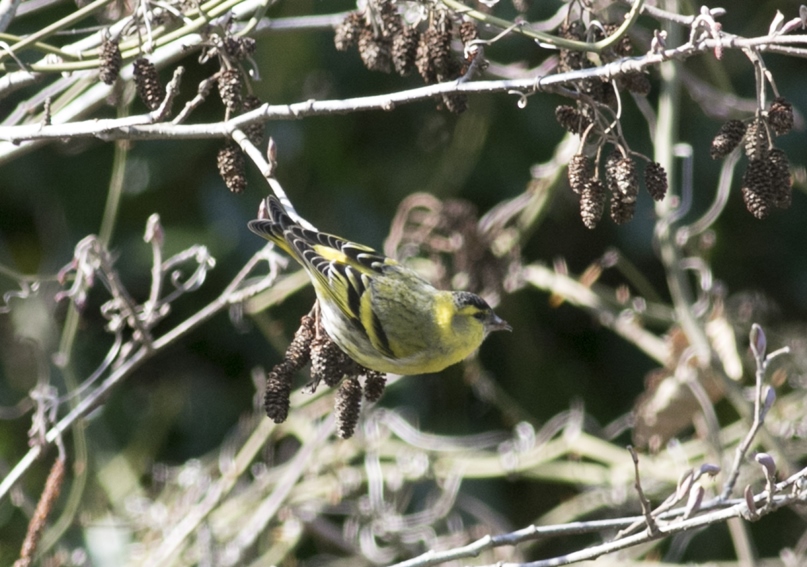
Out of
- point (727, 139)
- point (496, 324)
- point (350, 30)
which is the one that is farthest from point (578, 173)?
point (496, 324)

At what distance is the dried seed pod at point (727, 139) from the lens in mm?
1678

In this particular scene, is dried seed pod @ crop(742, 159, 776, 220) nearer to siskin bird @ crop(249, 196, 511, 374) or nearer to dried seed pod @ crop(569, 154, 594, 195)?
dried seed pod @ crop(569, 154, 594, 195)

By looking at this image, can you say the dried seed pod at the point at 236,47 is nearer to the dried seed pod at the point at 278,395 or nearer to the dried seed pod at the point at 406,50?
the dried seed pod at the point at 406,50

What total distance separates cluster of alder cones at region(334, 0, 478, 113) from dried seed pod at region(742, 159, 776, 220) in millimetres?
509

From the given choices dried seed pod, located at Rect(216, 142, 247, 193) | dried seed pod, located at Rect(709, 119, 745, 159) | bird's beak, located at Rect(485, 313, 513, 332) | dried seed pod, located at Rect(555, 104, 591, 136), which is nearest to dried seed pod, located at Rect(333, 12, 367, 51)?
dried seed pod, located at Rect(216, 142, 247, 193)

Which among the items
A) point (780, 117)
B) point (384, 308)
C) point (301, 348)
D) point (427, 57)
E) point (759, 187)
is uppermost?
point (427, 57)

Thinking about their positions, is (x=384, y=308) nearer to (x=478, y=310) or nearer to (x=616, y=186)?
(x=478, y=310)

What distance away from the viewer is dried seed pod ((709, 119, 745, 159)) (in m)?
1.68

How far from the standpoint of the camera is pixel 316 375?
2.04 metres

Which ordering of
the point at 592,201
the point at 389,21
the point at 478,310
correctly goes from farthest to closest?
1. the point at 478,310
2. the point at 389,21
3. the point at 592,201

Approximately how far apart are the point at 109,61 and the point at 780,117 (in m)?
1.18

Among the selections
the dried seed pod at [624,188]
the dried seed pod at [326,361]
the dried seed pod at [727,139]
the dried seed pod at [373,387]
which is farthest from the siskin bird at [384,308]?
the dried seed pod at [727,139]

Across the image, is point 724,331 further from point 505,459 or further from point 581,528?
point 581,528

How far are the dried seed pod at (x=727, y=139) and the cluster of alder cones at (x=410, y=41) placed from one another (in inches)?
17.3
